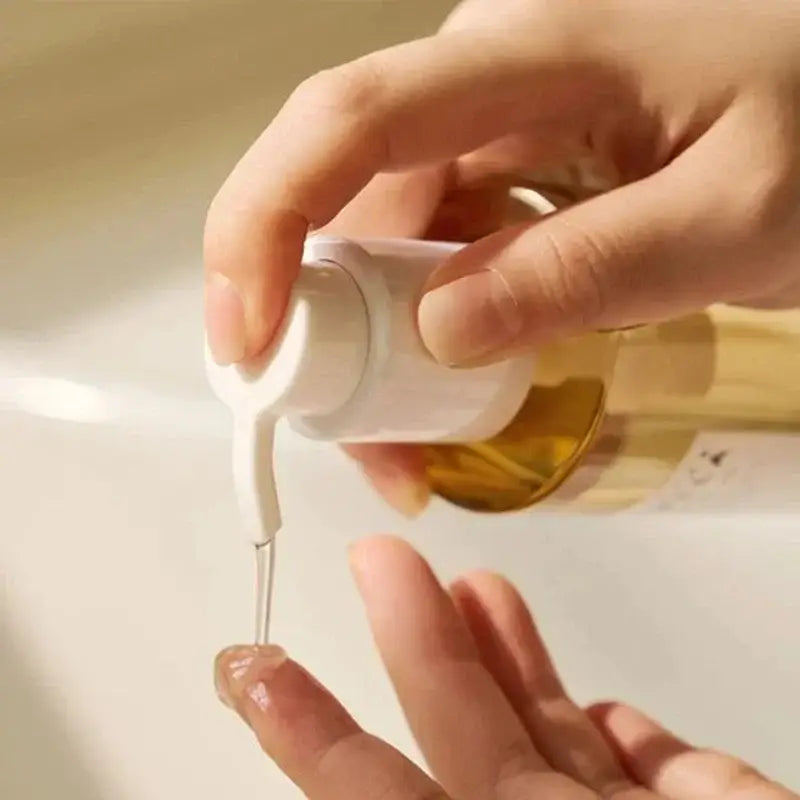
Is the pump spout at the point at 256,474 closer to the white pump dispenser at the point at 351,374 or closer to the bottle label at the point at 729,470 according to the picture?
the white pump dispenser at the point at 351,374

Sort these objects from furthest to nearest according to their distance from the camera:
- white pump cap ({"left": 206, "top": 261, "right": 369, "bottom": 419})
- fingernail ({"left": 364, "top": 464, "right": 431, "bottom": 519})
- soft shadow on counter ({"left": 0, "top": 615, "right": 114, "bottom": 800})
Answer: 1. soft shadow on counter ({"left": 0, "top": 615, "right": 114, "bottom": 800})
2. fingernail ({"left": 364, "top": 464, "right": 431, "bottom": 519})
3. white pump cap ({"left": 206, "top": 261, "right": 369, "bottom": 419})

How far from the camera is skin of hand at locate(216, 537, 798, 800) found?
0.37 m

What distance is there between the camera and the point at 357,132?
0.34m

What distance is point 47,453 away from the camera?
597 mm

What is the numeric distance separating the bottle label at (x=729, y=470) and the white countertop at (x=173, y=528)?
0.11 metres

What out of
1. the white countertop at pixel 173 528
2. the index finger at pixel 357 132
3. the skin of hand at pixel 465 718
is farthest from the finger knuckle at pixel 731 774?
the index finger at pixel 357 132

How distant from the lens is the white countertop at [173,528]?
21.5 inches

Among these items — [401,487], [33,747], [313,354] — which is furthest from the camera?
[33,747]

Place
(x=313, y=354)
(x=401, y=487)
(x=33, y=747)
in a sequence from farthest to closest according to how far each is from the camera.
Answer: (x=33, y=747) → (x=401, y=487) → (x=313, y=354)

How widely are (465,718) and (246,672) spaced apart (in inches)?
3.7

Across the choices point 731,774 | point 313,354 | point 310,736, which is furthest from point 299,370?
point 731,774

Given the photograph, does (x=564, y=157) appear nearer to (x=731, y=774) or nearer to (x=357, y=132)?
(x=357, y=132)

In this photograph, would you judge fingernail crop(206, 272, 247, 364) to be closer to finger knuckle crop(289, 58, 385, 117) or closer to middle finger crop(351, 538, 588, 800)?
finger knuckle crop(289, 58, 385, 117)

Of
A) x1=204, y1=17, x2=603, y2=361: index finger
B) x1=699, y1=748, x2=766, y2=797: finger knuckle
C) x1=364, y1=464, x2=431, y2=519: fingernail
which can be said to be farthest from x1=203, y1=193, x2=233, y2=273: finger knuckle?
x1=699, y1=748, x2=766, y2=797: finger knuckle
